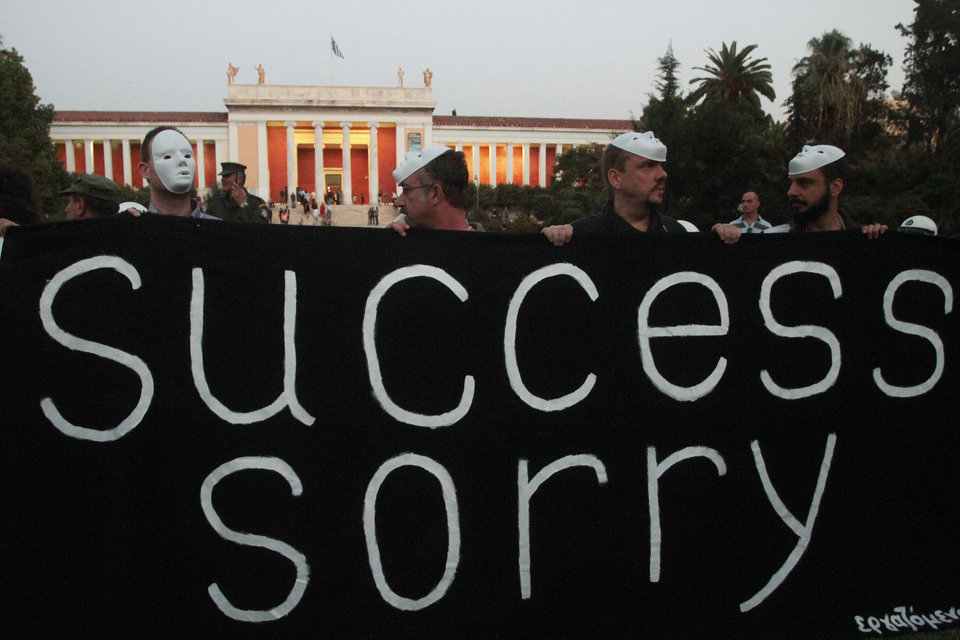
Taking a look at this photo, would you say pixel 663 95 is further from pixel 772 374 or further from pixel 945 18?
pixel 772 374

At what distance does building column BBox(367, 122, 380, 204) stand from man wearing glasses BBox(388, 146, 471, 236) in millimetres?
60067

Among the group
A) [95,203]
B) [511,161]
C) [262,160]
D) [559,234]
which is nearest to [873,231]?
[559,234]

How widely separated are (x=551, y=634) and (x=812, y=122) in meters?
25.9

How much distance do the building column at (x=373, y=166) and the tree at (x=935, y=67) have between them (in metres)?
42.2

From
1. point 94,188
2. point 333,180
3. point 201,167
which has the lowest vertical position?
point 94,188

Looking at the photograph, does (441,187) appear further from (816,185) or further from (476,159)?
(476,159)

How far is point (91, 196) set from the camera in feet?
9.43

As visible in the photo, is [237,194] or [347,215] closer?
[237,194]

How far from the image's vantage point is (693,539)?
2.35 m

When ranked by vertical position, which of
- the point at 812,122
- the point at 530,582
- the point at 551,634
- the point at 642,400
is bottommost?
the point at 551,634

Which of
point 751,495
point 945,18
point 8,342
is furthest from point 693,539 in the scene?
point 945,18

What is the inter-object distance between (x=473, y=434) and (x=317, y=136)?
62.6 metres

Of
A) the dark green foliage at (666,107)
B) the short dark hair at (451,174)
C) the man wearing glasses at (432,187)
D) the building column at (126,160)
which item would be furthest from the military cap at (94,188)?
the building column at (126,160)

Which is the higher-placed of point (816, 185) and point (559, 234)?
point (816, 185)
